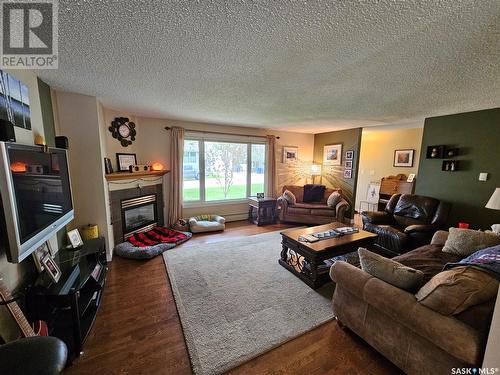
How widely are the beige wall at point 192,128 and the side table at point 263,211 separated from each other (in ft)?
1.24

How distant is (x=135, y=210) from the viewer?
3.77 m

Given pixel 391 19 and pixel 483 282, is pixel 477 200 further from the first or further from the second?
pixel 391 19

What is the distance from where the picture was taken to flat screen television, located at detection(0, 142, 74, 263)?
1254mm

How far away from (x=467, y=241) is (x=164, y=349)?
10.6 ft

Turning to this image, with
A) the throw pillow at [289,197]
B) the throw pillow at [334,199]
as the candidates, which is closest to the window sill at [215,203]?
the throw pillow at [289,197]

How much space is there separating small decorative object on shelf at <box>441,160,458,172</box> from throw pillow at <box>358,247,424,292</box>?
3.09 meters

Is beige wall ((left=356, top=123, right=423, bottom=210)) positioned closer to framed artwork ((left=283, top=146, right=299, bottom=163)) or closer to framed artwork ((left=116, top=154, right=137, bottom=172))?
framed artwork ((left=283, top=146, right=299, bottom=163))

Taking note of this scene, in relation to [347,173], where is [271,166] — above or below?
above

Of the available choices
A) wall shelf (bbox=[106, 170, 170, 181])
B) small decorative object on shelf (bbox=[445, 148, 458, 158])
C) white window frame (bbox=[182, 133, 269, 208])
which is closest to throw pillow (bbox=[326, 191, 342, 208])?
white window frame (bbox=[182, 133, 269, 208])

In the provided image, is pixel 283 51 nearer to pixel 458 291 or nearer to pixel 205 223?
pixel 458 291

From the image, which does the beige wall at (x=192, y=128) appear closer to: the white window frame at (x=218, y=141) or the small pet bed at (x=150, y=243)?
the white window frame at (x=218, y=141)

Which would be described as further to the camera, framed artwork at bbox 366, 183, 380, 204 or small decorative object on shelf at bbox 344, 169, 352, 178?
framed artwork at bbox 366, 183, 380, 204

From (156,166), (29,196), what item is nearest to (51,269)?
(29,196)

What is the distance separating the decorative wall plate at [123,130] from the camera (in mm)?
3598
